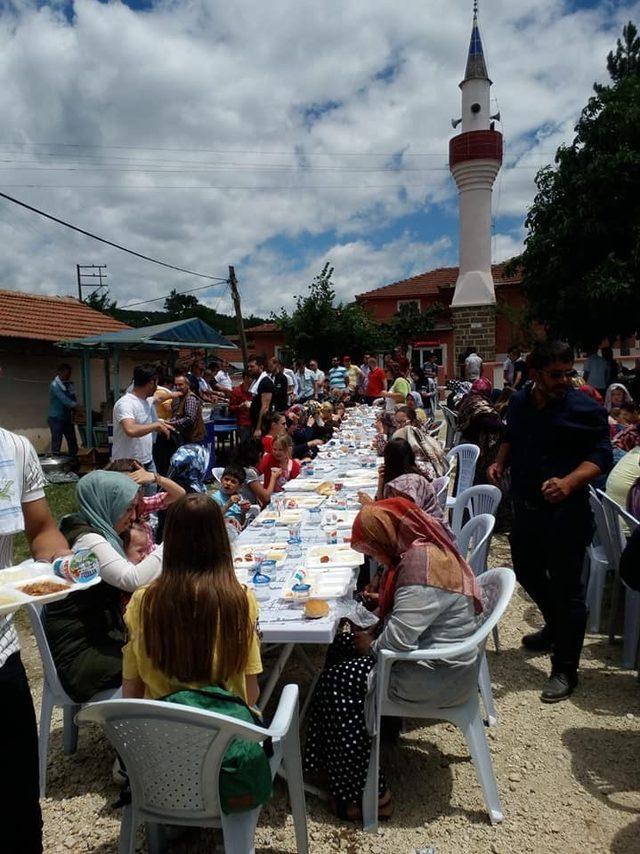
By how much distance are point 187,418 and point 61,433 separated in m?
5.25

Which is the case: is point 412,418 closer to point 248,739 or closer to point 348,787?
point 348,787

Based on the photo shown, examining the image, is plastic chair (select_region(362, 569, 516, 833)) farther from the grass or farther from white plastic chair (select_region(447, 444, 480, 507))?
the grass

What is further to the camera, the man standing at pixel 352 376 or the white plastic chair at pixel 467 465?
the man standing at pixel 352 376

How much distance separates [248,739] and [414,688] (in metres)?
0.85

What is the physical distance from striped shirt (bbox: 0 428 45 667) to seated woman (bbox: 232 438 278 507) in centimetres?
322

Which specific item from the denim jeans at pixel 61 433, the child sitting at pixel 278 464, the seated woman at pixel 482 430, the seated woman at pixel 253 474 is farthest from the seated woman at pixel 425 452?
the denim jeans at pixel 61 433

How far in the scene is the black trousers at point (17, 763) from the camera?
5.11ft

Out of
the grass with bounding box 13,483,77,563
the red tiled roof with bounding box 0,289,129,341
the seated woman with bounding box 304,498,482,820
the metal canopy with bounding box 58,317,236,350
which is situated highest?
the red tiled roof with bounding box 0,289,129,341

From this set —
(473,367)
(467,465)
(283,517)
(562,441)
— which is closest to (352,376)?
(473,367)

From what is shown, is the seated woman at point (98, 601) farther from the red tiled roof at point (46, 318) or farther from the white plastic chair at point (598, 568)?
the red tiled roof at point (46, 318)

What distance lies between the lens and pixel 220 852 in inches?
88.0

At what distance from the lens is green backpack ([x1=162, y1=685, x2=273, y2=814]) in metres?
1.71

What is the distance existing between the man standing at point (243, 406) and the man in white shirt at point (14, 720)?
6483 millimetres

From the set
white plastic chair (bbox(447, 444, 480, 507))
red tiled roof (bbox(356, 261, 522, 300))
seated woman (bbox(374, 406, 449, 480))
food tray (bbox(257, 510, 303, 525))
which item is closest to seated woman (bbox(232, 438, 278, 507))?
food tray (bbox(257, 510, 303, 525))
